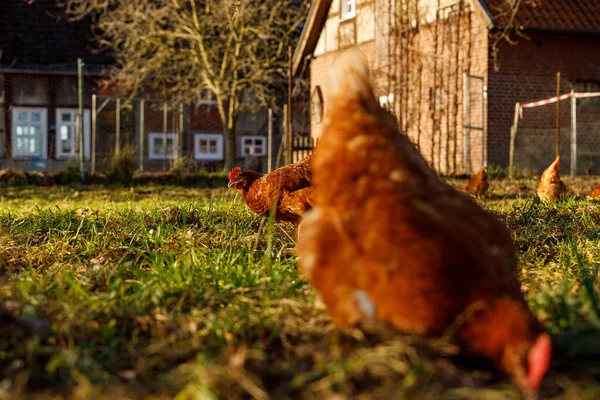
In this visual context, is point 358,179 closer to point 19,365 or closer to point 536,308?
point 536,308

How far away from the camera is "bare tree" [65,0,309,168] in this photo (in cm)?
2102

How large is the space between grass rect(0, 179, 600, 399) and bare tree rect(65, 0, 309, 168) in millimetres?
17681

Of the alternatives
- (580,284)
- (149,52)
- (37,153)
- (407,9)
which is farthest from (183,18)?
(580,284)

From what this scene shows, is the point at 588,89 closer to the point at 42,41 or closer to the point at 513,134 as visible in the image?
the point at 513,134

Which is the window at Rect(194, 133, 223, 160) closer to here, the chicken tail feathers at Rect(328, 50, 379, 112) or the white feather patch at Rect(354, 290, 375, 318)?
the chicken tail feathers at Rect(328, 50, 379, 112)

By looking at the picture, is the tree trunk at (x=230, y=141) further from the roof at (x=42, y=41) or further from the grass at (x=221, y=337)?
the grass at (x=221, y=337)

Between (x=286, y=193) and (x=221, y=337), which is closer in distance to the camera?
(x=221, y=337)

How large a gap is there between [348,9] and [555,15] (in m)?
7.18

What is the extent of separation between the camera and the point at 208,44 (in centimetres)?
2227

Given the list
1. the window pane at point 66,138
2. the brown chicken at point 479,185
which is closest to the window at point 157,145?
the window pane at point 66,138

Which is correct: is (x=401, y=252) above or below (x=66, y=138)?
below

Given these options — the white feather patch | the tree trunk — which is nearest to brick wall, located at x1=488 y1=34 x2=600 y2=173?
the tree trunk

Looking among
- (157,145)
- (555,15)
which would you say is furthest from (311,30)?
(555,15)

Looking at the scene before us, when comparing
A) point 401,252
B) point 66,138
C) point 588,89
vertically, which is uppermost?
point 588,89
